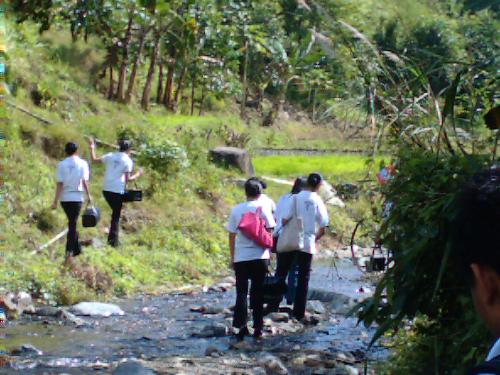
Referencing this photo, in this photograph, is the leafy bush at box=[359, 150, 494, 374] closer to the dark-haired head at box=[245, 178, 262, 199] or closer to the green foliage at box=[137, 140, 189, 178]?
the dark-haired head at box=[245, 178, 262, 199]

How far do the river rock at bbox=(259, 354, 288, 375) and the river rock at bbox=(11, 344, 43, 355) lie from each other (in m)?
2.03

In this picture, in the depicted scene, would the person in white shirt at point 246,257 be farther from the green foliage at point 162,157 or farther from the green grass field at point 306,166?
the green grass field at point 306,166

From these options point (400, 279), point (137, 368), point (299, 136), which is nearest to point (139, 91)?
point (299, 136)

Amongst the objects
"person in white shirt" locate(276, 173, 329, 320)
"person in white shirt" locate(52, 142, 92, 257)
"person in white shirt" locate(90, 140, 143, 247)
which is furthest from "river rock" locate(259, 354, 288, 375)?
"person in white shirt" locate(90, 140, 143, 247)

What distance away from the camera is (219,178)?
21.2m

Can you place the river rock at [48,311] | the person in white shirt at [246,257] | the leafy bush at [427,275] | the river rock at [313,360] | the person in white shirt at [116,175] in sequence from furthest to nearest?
the person in white shirt at [116,175], the river rock at [48,311], the person in white shirt at [246,257], the river rock at [313,360], the leafy bush at [427,275]

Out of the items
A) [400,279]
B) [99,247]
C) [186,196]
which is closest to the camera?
[400,279]

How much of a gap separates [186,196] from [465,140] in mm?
12879

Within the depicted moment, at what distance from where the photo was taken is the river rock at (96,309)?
10680mm

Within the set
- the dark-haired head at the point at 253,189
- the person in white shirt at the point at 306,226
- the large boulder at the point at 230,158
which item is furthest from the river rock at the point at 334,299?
the large boulder at the point at 230,158

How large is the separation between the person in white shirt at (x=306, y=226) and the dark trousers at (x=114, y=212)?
419 centimetres

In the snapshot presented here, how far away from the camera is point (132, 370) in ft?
23.8

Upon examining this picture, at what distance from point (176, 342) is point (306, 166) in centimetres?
2010

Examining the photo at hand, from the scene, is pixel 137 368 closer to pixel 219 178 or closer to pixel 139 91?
pixel 219 178
